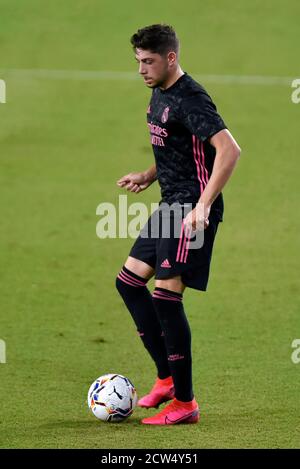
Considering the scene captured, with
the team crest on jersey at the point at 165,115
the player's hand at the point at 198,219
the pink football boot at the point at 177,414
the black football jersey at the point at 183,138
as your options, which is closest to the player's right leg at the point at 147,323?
the pink football boot at the point at 177,414

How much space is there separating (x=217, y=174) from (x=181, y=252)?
2.02 ft

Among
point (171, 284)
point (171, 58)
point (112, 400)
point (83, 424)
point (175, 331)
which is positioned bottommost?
point (83, 424)

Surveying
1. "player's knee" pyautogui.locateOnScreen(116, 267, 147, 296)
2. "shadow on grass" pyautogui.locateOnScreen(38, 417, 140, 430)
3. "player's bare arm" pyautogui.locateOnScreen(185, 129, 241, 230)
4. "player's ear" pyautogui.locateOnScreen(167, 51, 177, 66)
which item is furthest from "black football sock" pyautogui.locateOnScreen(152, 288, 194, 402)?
"player's ear" pyautogui.locateOnScreen(167, 51, 177, 66)

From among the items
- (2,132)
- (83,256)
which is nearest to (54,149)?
(2,132)

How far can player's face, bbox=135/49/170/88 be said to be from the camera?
7809 millimetres

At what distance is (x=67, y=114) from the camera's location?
19.4 meters

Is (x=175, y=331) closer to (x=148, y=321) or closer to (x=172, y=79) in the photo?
(x=148, y=321)

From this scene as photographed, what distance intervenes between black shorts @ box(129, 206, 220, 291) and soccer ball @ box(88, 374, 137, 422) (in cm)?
84

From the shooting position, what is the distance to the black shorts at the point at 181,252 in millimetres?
7809

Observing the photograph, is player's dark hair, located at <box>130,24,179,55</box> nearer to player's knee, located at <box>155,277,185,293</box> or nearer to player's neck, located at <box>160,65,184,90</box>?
player's neck, located at <box>160,65,184,90</box>

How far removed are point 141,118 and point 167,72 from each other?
11.4m

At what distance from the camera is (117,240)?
556 inches

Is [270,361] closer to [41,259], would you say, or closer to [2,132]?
[41,259]

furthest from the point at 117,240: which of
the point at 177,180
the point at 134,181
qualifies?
the point at 177,180
